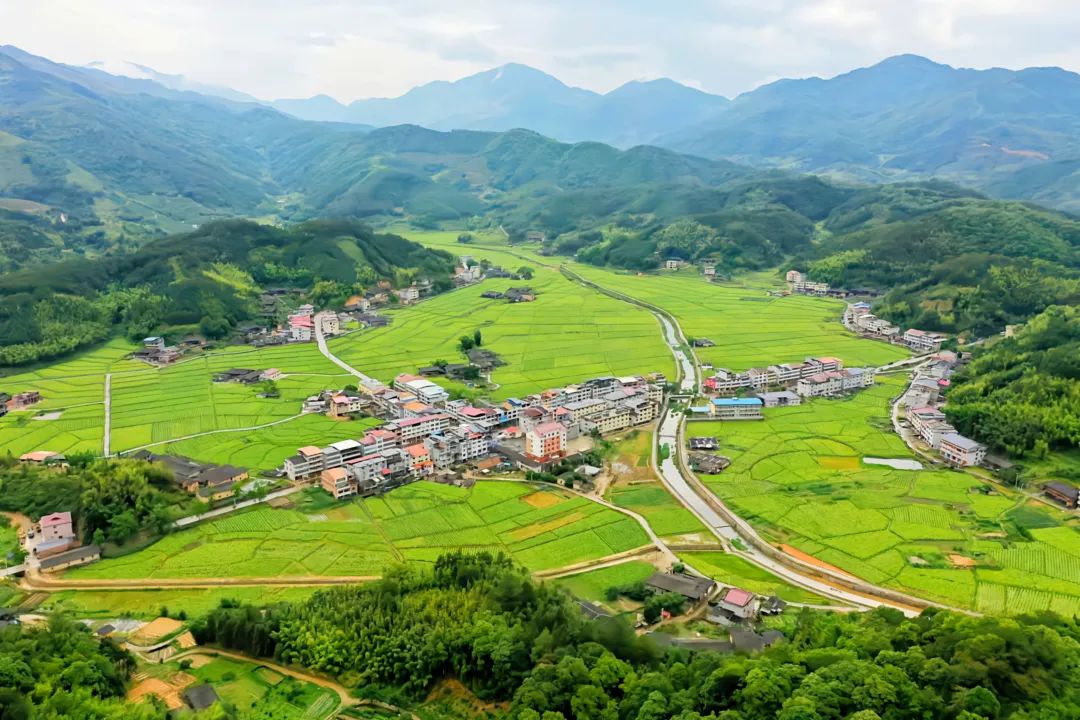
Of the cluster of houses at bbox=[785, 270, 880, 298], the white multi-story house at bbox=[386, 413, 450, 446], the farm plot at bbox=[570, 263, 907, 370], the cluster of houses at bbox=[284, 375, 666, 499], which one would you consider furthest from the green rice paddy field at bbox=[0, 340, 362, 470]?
the cluster of houses at bbox=[785, 270, 880, 298]

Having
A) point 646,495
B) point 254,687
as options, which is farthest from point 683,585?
point 254,687

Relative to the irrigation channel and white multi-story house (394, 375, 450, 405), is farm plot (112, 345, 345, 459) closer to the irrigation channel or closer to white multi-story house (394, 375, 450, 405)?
white multi-story house (394, 375, 450, 405)

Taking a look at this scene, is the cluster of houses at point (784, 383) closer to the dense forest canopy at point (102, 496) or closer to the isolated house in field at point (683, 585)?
the isolated house in field at point (683, 585)

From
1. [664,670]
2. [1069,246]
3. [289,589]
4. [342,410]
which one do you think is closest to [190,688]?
[289,589]

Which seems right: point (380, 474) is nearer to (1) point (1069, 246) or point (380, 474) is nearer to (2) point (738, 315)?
(2) point (738, 315)

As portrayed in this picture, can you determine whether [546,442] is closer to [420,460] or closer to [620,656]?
[420,460]

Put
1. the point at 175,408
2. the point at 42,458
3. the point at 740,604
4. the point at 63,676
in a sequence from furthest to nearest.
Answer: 1. the point at 175,408
2. the point at 42,458
3. the point at 740,604
4. the point at 63,676

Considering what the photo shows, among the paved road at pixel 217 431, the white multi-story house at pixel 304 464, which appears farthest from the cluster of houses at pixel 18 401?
the white multi-story house at pixel 304 464
